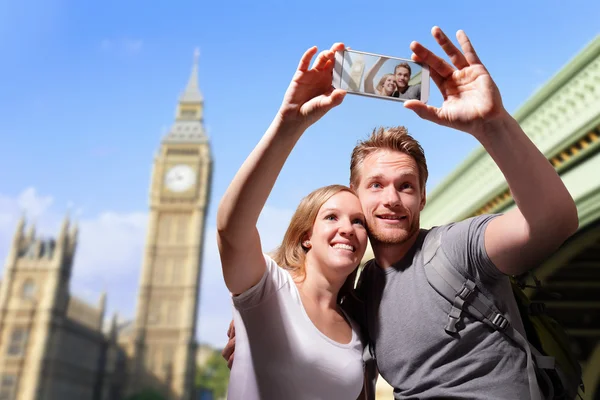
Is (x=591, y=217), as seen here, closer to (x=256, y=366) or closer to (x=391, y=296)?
(x=391, y=296)

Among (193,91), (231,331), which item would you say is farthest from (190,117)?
(231,331)

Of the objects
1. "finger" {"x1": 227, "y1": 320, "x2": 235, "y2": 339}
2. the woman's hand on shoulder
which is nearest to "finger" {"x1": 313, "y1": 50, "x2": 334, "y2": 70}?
the woman's hand on shoulder

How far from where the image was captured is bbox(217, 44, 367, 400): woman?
5.19 feet

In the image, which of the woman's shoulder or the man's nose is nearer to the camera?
the woman's shoulder

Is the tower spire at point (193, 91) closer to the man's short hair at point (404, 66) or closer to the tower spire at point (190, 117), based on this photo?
the tower spire at point (190, 117)

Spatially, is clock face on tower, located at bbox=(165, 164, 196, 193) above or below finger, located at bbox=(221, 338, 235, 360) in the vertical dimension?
above

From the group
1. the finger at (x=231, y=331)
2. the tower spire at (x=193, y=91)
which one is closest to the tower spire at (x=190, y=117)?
the tower spire at (x=193, y=91)

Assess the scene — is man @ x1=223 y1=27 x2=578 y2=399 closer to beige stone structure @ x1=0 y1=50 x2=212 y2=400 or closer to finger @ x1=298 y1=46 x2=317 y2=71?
finger @ x1=298 y1=46 x2=317 y2=71

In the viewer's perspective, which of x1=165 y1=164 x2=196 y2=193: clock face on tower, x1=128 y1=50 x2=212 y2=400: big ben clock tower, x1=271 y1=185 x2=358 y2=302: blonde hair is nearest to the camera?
x1=271 y1=185 x2=358 y2=302: blonde hair

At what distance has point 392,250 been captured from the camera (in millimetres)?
1924

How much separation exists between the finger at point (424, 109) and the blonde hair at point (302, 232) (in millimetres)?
434

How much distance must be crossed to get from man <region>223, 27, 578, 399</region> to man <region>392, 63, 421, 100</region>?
7 centimetres

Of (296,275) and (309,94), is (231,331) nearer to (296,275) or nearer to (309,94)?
(296,275)

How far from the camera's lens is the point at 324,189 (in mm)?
1971
